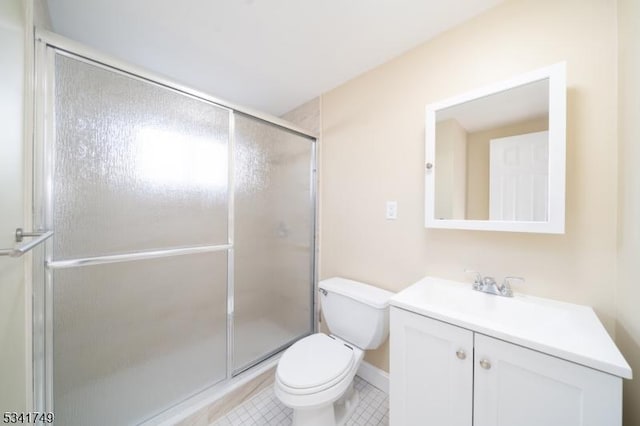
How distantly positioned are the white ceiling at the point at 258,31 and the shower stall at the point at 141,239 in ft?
1.16

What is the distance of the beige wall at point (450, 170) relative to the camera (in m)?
1.16

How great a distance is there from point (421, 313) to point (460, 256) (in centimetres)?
48

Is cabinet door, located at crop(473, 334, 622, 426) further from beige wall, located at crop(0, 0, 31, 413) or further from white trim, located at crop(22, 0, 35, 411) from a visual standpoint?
white trim, located at crop(22, 0, 35, 411)

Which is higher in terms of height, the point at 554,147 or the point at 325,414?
the point at 554,147

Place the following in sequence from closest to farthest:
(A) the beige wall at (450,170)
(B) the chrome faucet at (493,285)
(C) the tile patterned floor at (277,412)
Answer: (B) the chrome faucet at (493,285)
(A) the beige wall at (450,170)
(C) the tile patterned floor at (277,412)

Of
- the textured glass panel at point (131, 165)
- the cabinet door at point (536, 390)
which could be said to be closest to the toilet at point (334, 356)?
the cabinet door at point (536, 390)

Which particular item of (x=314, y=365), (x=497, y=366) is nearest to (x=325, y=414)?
(x=314, y=365)

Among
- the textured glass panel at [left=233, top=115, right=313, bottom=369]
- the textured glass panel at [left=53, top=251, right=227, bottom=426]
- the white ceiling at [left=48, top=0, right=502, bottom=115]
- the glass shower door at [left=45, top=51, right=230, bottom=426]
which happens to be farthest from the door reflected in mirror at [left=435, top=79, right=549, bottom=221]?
the textured glass panel at [left=53, top=251, right=227, bottom=426]

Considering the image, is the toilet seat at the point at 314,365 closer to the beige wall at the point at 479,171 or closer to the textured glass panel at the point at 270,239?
the textured glass panel at the point at 270,239

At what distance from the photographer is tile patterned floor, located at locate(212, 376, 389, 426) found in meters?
1.28

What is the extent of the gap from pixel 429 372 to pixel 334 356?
52cm

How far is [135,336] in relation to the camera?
112cm

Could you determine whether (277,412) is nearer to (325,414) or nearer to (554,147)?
(325,414)

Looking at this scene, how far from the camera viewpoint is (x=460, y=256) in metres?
1.19
